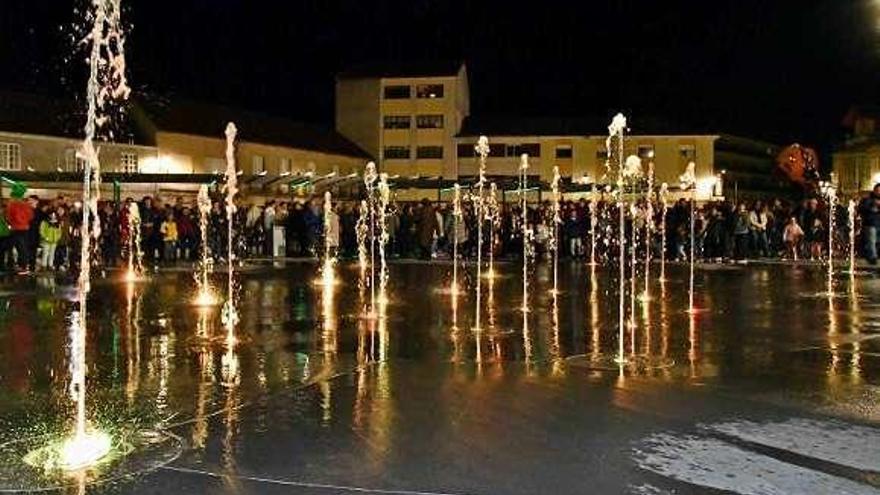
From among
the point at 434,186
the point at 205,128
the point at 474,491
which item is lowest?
the point at 474,491

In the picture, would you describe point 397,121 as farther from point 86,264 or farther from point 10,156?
point 86,264

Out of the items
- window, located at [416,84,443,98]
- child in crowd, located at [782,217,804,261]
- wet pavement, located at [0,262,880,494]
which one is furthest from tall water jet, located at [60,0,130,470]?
window, located at [416,84,443,98]

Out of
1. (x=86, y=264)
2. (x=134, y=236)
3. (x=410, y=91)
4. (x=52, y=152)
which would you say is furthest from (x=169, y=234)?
(x=410, y=91)

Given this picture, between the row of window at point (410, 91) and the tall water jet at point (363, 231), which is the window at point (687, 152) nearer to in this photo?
the row of window at point (410, 91)

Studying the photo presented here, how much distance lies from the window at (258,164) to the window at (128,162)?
9638mm

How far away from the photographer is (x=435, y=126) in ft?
279

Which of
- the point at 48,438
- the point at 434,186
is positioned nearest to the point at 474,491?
the point at 48,438

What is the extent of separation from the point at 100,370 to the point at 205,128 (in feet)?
181

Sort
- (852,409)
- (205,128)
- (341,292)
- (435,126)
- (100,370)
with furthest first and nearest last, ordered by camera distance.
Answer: (435,126) < (205,128) < (341,292) < (100,370) < (852,409)

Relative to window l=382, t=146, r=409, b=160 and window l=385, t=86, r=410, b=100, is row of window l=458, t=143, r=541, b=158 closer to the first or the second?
window l=382, t=146, r=409, b=160

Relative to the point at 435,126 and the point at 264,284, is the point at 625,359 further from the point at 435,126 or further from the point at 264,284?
the point at 435,126

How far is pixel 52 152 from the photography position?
51.7 metres

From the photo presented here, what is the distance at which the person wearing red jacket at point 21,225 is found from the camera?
22625 mm

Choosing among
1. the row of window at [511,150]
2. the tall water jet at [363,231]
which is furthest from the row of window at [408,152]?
the tall water jet at [363,231]
